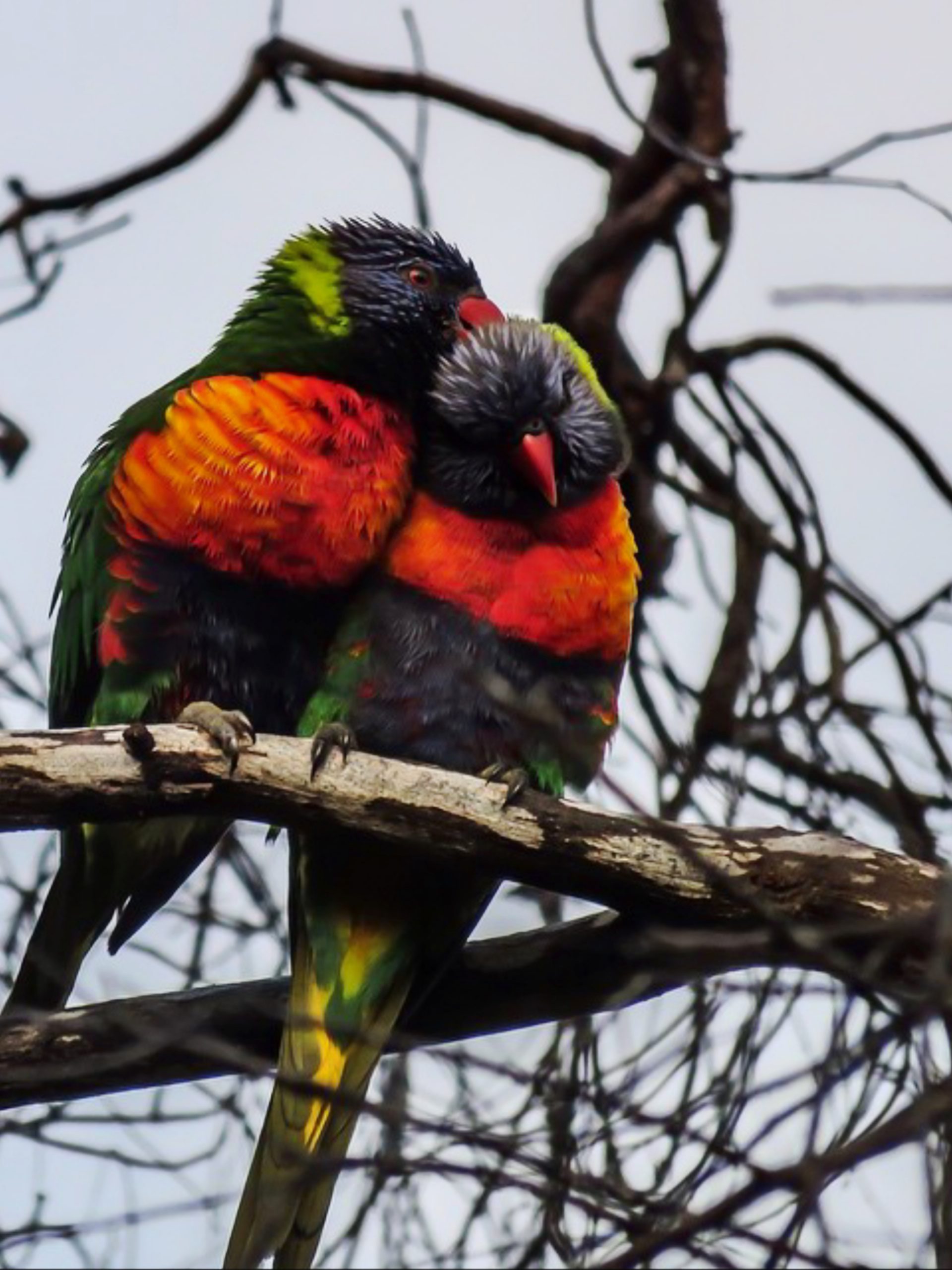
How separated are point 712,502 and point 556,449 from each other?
0.78 m

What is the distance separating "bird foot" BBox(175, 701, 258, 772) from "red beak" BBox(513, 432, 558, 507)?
78 cm

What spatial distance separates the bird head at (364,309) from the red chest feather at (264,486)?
0.17 metres

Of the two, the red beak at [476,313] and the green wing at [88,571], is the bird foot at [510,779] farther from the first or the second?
the red beak at [476,313]

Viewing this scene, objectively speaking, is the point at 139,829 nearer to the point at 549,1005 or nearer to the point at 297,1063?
the point at 297,1063

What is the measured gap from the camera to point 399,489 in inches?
137

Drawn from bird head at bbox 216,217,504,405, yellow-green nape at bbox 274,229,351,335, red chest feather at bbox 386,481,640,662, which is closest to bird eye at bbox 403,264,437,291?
bird head at bbox 216,217,504,405

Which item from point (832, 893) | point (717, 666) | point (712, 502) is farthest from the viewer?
point (712, 502)

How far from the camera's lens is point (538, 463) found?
3463 mm

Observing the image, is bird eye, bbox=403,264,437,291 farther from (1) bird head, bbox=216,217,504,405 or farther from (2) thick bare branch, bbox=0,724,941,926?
(2) thick bare branch, bbox=0,724,941,926

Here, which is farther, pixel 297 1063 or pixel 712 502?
pixel 712 502

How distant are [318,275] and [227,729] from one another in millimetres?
1457

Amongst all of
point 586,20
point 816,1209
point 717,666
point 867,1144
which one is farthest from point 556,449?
point 867,1144

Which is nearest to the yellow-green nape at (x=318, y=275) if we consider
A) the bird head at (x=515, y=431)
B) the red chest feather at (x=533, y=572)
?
the bird head at (x=515, y=431)

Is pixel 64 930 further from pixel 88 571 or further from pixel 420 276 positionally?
pixel 420 276
